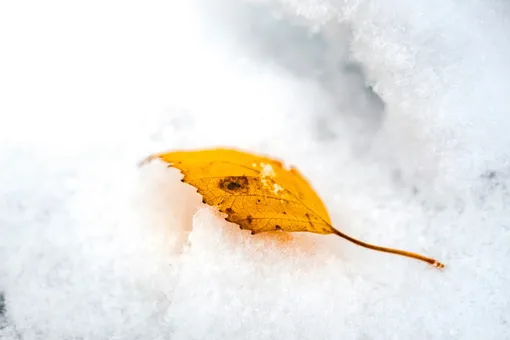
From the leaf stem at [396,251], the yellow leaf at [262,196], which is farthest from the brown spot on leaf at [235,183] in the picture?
the leaf stem at [396,251]

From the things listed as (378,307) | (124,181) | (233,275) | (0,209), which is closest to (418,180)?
(378,307)

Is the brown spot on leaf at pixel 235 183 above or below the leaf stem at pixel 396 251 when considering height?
above

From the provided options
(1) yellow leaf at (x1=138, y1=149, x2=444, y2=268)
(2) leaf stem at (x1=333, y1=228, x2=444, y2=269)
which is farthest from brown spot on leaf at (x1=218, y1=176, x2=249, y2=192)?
(2) leaf stem at (x1=333, y1=228, x2=444, y2=269)

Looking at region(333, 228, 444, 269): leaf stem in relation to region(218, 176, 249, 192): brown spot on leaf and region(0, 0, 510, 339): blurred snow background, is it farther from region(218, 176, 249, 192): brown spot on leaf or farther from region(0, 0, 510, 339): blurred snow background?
region(218, 176, 249, 192): brown spot on leaf

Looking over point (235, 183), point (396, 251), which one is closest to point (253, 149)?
point (235, 183)

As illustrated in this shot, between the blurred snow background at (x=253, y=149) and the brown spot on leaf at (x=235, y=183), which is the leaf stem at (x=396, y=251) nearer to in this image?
the blurred snow background at (x=253, y=149)

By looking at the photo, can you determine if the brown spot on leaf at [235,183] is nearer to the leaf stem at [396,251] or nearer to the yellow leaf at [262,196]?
the yellow leaf at [262,196]
